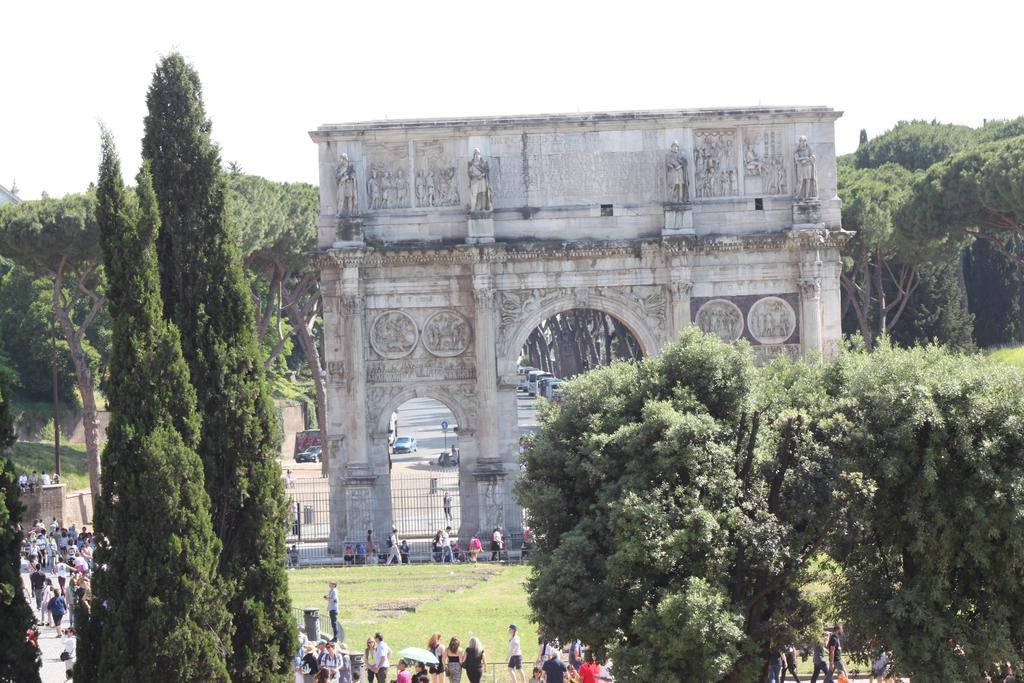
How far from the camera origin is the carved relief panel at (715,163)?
4116cm

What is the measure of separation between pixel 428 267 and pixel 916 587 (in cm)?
2166

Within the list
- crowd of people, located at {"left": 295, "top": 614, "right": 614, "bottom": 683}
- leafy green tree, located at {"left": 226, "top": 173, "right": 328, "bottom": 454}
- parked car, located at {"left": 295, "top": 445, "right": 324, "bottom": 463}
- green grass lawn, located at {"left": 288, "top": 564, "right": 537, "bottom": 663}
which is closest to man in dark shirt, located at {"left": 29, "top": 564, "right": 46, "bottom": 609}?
green grass lawn, located at {"left": 288, "top": 564, "right": 537, "bottom": 663}

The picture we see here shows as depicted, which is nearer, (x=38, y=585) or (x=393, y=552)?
(x=38, y=585)

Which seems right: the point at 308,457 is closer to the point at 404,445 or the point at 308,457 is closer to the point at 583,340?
the point at 404,445

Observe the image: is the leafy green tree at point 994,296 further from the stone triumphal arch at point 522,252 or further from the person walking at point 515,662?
the person walking at point 515,662

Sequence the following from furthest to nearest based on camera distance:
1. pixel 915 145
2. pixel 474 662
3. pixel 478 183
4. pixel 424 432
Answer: pixel 424 432 → pixel 915 145 → pixel 478 183 → pixel 474 662

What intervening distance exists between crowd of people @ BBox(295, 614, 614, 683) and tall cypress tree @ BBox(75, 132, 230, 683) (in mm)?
5006

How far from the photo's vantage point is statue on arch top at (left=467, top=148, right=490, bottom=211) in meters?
40.2

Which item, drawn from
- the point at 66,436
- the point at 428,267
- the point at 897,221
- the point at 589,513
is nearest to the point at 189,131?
the point at 589,513

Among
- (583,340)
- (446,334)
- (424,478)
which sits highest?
(583,340)

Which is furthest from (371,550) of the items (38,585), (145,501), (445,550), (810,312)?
(145,501)

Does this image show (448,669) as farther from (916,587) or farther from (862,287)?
(862,287)

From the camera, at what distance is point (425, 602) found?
33.1 m

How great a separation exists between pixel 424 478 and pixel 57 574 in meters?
18.6
